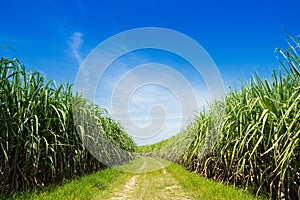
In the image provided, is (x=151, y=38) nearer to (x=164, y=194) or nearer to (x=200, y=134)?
(x=200, y=134)

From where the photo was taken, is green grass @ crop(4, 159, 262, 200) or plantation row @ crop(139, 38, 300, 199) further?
green grass @ crop(4, 159, 262, 200)

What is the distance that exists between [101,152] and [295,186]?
5281mm

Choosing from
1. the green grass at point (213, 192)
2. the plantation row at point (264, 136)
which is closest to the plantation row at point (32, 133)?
the green grass at point (213, 192)

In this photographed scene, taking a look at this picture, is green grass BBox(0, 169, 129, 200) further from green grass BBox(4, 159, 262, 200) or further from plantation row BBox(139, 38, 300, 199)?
plantation row BBox(139, 38, 300, 199)

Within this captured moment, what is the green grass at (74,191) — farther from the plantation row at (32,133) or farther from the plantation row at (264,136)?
the plantation row at (264,136)

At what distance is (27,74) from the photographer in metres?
4.55

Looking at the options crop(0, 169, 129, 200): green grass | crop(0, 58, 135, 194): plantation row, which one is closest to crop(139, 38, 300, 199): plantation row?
crop(0, 169, 129, 200): green grass

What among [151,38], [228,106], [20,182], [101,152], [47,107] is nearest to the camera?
[20,182]

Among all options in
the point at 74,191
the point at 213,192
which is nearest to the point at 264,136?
the point at 213,192

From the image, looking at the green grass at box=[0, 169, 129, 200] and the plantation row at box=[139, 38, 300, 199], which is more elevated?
the plantation row at box=[139, 38, 300, 199]

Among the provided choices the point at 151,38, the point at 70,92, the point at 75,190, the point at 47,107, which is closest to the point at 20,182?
the point at 75,190

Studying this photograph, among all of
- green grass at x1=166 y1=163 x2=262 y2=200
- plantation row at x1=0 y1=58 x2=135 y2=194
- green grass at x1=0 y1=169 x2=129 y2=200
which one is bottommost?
green grass at x1=0 y1=169 x2=129 y2=200

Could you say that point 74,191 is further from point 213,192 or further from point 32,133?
point 213,192

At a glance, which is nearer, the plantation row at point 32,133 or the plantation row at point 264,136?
the plantation row at point 264,136
